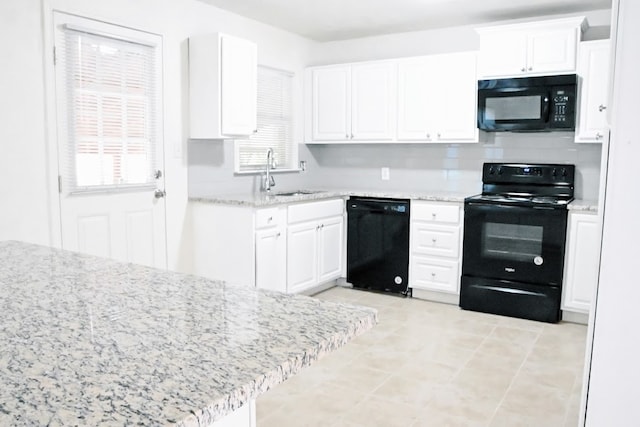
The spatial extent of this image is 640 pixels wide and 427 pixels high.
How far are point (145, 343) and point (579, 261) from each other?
147 inches

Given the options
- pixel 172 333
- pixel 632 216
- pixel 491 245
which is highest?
pixel 632 216

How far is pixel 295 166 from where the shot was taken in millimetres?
5352

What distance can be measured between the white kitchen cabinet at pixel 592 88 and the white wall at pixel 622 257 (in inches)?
108

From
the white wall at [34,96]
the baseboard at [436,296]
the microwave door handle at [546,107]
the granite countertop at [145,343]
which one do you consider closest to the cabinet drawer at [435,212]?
the baseboard at [436,296]

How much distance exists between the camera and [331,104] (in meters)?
5.17

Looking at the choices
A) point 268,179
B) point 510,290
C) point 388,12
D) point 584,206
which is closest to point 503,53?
point 388,12

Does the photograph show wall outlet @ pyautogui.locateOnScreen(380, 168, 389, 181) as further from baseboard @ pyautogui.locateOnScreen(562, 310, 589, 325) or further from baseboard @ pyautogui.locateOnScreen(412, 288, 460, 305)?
baseboard @ pyautogui.locateOnScreen(562, 310, 589, 325)

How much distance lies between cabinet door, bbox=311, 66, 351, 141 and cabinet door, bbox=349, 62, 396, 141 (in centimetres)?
7

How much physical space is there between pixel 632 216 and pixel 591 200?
3.06 m

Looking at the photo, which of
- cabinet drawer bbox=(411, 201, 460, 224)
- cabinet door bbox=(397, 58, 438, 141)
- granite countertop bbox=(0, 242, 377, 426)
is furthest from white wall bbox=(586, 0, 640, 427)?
cabinet door bbox=(397, 58, 438, 141)

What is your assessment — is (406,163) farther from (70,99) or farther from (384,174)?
(70,99)

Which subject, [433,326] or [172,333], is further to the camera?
[433,326]

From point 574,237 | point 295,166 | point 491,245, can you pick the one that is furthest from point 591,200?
point 295,166

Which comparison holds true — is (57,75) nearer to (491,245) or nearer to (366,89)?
(366,89)
